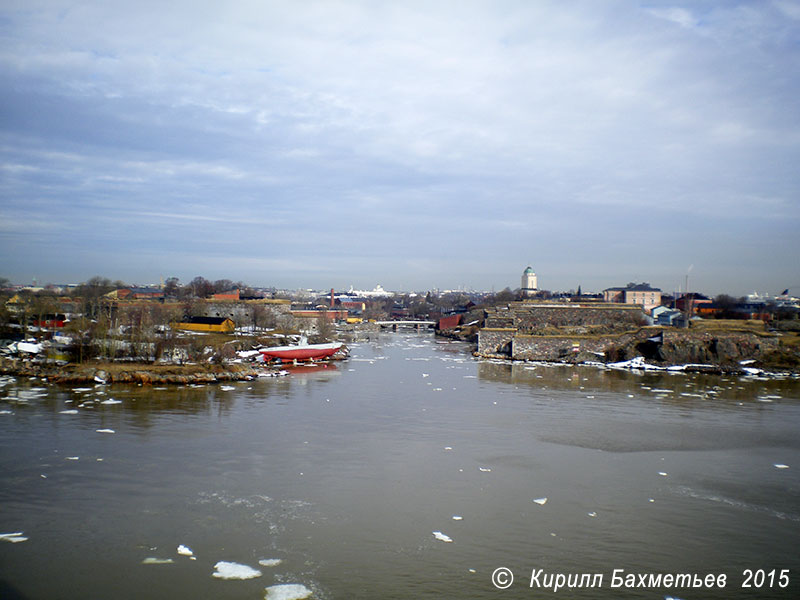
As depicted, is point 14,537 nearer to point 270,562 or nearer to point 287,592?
point 270,562

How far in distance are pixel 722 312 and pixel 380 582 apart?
150 ft

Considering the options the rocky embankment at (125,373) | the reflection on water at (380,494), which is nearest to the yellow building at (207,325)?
the rocky embankment at (125,373)

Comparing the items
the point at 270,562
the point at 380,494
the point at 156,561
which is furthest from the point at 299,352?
the point at 270,562

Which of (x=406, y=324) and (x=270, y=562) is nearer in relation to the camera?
(x=270, y=562)

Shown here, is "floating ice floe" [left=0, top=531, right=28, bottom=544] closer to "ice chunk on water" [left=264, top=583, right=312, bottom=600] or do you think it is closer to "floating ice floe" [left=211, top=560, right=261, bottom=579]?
"floating ice floe" [left=211, top=560, right=261, bottom=579]

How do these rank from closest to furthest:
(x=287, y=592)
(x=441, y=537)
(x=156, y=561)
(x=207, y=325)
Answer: (x=287, y=592), (x=156, y=561), (x=441, y=537), (x=207, y=325)

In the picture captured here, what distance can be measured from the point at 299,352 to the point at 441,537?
18277 millimetres

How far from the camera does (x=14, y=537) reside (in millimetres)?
5844

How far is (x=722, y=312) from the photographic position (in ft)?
141

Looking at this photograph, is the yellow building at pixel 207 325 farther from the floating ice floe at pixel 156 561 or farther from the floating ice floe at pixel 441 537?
the floating ice floe at pixel 441 537

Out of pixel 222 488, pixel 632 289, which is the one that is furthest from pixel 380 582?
pixel 632 289

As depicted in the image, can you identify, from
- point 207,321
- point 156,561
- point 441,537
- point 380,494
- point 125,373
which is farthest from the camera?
point 207,321

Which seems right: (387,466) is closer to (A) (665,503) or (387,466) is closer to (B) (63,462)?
(A) (665,503)

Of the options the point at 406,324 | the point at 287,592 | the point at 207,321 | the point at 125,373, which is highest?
the point at 207,321
